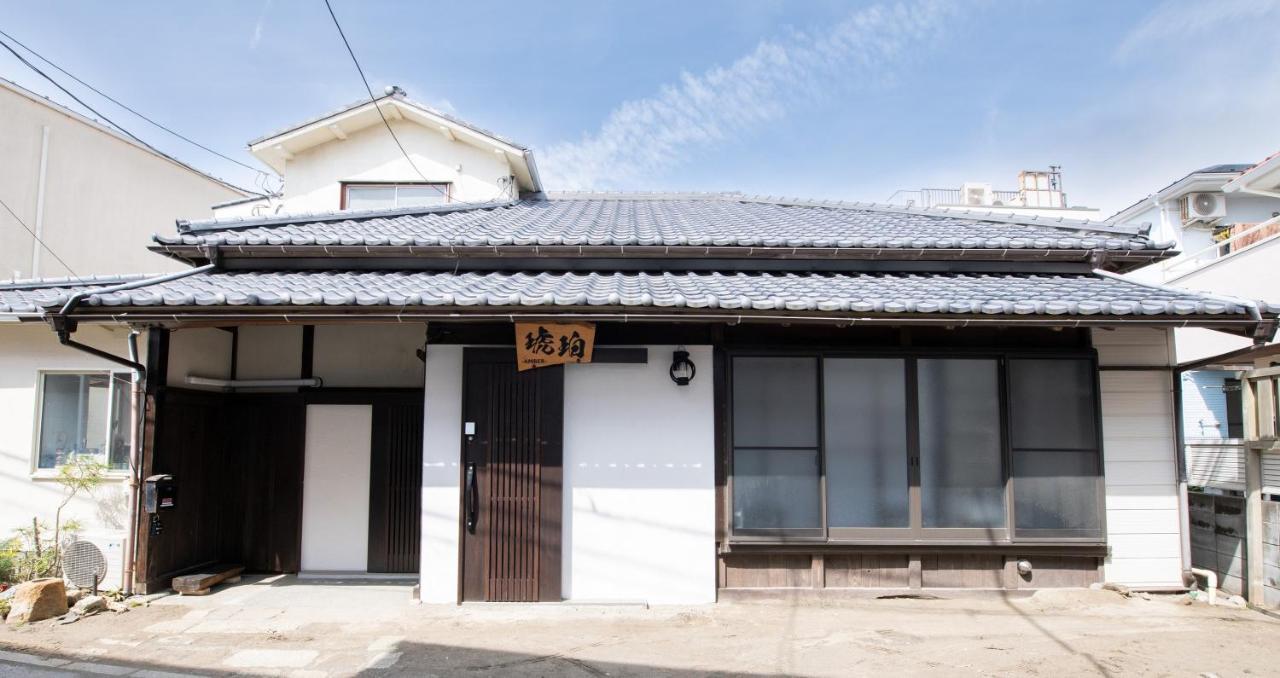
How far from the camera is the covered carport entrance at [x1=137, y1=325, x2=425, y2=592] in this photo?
804cm

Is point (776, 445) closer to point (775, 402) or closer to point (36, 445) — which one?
point (775, 402)

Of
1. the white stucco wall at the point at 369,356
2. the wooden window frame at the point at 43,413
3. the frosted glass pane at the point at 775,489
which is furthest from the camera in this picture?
the white stucco wall at the point at 369,356

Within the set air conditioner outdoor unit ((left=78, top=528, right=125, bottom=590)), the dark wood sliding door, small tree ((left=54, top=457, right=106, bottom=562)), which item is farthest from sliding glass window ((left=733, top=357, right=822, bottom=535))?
small tree ((left=54, top=457, right=106, bottom=562))

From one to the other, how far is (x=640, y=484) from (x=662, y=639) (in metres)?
1.46

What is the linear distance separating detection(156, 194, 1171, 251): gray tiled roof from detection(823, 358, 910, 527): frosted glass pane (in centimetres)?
153

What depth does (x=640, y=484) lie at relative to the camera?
6.66 m

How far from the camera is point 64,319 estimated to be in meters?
5.99

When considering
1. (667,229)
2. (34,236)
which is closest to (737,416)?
(667,229)

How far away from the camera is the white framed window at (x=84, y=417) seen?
23.5ft

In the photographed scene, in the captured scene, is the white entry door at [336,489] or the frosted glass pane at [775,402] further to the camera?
the white entry door at [336,489]

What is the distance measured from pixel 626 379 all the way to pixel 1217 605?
231 inches

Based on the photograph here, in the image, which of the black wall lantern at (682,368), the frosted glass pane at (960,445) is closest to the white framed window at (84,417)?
Answer: the black wall lantern at (682,368)

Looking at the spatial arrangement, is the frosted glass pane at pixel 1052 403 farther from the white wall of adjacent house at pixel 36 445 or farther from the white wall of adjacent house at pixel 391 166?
the white wall of adjacent house at pixel 36 445

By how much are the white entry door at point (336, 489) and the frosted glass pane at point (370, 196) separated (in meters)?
4.90
